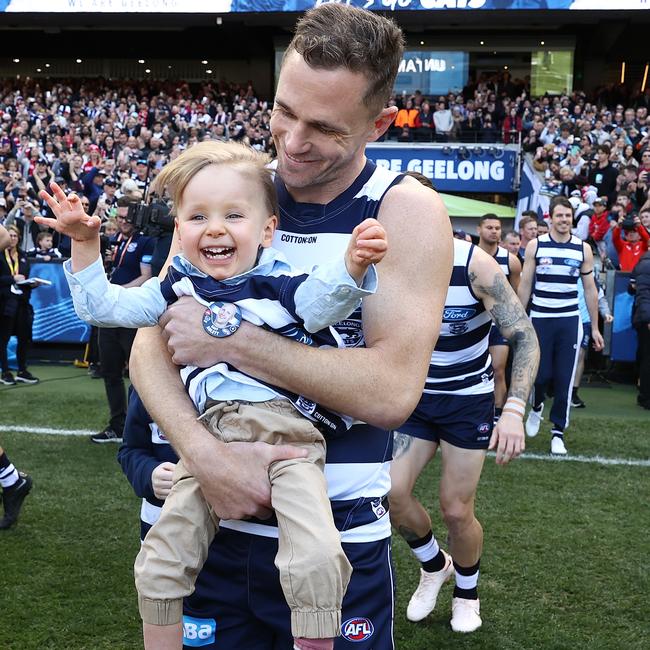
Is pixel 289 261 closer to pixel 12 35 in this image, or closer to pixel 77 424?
pixel 77 424

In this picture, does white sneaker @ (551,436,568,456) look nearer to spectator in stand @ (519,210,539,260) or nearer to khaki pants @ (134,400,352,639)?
spectator in stand @ (519,210,539,260)

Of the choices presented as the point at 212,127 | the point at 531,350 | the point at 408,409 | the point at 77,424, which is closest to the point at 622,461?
the point at 531,350

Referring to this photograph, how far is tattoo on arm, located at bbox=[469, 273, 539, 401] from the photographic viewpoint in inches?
137

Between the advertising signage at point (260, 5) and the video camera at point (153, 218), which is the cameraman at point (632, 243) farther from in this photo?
the advertising signage at point (260, 5)

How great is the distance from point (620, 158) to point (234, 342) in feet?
62.2

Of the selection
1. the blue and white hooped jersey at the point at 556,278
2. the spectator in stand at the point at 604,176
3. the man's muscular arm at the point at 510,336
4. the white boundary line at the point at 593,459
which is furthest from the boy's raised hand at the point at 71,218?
the spectator in stand at the point at 604,176

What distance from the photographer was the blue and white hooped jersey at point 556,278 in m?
8.00

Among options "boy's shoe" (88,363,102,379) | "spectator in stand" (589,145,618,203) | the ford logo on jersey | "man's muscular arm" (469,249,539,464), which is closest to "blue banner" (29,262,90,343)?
"boy's shoe" (88,363,102,379)

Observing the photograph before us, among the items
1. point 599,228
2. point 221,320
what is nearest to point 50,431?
point 221,320

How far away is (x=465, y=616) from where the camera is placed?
4.20 meters

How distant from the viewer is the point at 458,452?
416cm

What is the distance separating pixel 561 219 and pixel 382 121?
20.5 ft

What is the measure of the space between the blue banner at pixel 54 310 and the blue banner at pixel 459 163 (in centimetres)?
1281

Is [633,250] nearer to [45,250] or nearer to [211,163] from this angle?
[45,250]
